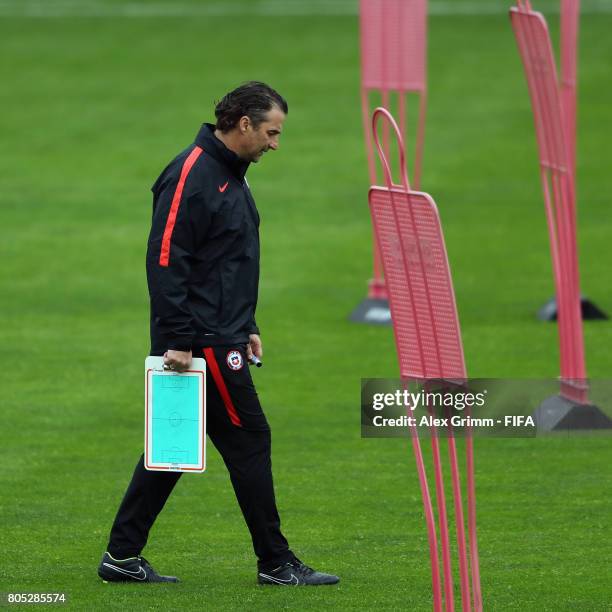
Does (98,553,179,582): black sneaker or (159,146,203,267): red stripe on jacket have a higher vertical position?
(159,146,203,267): red stripe on jacket

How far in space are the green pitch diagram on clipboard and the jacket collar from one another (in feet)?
2.84

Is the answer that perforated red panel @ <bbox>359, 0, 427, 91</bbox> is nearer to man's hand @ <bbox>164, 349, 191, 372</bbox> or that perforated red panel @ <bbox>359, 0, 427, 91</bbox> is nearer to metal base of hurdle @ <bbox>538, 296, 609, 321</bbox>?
metal base of hurdle @ <bbox>538, 296, 609, 321</bbox>

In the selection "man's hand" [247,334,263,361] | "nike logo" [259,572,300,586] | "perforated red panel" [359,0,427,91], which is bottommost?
"nike logo" [259,572,300,586]

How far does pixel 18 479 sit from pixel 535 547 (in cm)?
306

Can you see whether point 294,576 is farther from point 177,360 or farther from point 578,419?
point 578,419

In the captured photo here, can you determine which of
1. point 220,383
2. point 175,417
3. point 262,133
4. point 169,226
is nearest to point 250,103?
point 262,133

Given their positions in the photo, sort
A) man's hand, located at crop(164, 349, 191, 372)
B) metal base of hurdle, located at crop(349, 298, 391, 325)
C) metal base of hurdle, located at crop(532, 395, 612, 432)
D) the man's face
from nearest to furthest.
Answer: man's hand, located at crop(164, 349, 191, 372)
the man's face
metal base of hurdle, located at crop(532, 395, 612, 432)
metal base of hurdle, located at crop(349, 298, 391, 325)

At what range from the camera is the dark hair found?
7.33m

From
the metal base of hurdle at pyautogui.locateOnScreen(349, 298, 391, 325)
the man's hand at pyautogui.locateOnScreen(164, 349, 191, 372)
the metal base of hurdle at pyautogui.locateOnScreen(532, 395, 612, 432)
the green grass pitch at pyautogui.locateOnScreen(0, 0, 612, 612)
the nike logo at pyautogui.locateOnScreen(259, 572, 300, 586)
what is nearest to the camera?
the man's hand at pyautogui.locateOnScreen(164, 349, 191, 372)

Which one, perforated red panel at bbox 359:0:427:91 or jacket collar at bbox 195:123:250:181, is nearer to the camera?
Result: jacket collar at bbox 195:123:250:181

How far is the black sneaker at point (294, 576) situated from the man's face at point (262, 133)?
186 cm

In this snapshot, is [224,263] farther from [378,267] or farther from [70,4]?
[70,4]

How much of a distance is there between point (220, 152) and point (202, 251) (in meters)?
0.44

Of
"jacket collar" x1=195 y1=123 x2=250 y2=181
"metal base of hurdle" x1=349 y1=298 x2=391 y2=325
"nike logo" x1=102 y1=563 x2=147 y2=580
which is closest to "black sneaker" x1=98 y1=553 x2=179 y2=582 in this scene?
"nike logo" x1=102 y1=563 x2=147 y2=580
